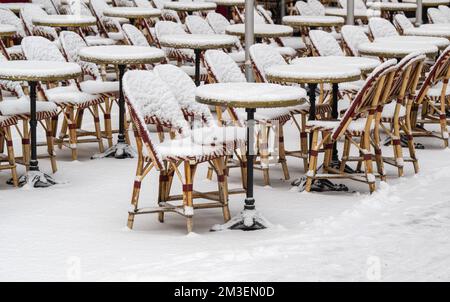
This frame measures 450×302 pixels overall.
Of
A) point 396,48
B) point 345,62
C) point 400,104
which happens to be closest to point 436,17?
point 396,48

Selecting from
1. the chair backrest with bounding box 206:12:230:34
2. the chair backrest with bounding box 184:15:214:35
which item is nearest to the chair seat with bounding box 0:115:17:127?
the chair backrest with bounding box 184:15:214:35

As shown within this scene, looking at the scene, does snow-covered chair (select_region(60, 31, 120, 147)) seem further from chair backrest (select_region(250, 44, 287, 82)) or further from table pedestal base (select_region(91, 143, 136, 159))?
chair backrest (select_region(250, 44, 287, 82))

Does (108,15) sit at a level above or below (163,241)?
above

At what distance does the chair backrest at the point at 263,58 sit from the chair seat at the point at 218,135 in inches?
50.7

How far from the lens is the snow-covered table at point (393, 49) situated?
8.59 m


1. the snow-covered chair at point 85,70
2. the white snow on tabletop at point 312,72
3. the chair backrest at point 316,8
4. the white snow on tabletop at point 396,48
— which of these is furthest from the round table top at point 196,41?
the chair backrest at point 316,8

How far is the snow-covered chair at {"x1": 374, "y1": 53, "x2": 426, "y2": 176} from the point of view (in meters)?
7.72

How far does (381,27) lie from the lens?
34.8 feet

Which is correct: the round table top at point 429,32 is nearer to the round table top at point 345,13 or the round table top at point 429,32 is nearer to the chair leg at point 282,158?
the round table top at point 345,13

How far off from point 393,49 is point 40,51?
2702mm

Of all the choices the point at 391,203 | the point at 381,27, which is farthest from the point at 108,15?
the point at 391,203

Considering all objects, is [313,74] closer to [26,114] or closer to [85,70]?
[26,114]
